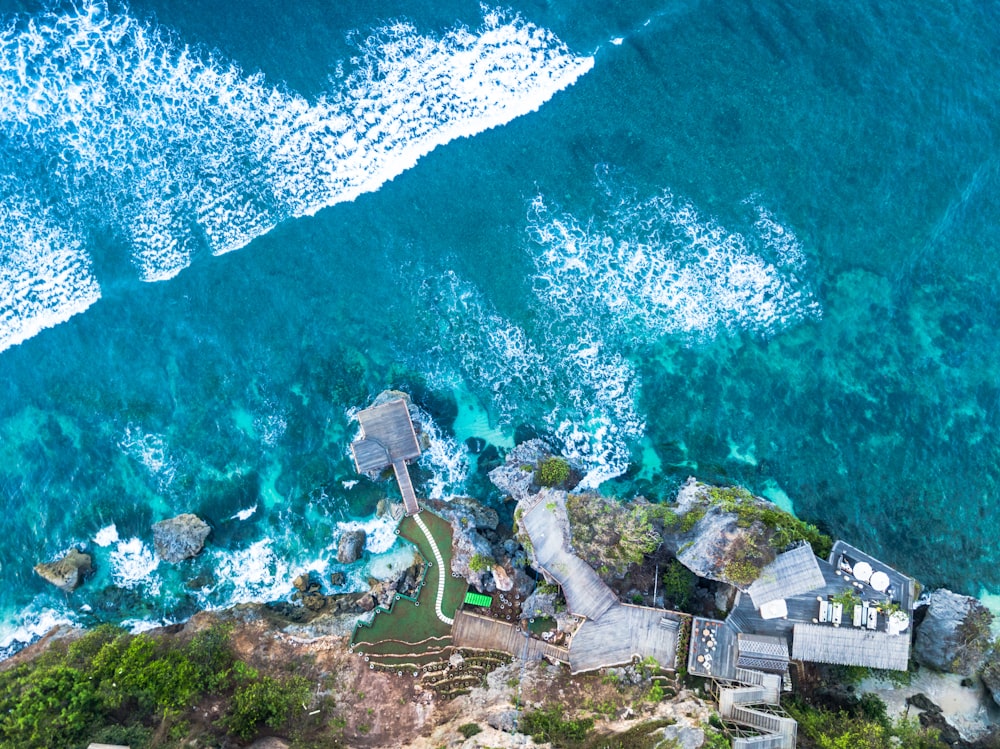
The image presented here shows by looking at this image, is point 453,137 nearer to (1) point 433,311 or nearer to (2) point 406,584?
(1) point 433,311

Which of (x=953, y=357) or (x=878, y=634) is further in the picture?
(x=953, y=357)

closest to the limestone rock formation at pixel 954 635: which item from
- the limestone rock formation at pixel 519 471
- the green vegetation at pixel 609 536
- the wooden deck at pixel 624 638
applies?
the wooden deck at pixel 624 638

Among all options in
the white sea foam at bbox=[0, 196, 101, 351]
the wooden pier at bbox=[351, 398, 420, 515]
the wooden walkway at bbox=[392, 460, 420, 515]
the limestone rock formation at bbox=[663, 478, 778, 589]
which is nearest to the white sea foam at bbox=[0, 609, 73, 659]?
the white sea foam at bbox=[0, 196, 101, 351]

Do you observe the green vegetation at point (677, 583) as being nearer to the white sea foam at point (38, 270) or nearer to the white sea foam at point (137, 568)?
the white sea foam at point (137, 568)

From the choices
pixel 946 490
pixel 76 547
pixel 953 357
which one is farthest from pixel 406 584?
pixel 953 357

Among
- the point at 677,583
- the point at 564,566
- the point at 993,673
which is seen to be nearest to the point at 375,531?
the point at 564,566

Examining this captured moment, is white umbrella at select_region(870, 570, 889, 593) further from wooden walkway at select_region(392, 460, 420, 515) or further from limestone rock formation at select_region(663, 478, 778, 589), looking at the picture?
wooden walkway at select_region(392, 460, 420, 515)
